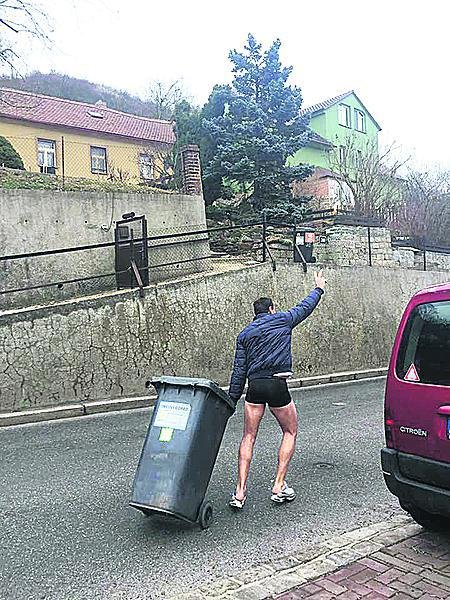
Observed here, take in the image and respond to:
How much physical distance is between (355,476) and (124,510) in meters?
2.22

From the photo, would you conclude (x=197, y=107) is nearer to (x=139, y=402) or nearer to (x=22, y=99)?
(x=22, y=99)

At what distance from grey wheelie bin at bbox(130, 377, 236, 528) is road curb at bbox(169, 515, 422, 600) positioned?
724 millimetres

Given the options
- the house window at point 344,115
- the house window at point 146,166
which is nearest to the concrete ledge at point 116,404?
the house window at point 146,166

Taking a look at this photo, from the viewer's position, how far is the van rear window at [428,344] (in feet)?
12.8

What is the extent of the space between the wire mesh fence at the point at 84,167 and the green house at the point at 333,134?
27.2ft

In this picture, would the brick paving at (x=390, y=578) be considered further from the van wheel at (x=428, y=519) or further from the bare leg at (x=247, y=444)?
the bare leg at (x=247, y=444)

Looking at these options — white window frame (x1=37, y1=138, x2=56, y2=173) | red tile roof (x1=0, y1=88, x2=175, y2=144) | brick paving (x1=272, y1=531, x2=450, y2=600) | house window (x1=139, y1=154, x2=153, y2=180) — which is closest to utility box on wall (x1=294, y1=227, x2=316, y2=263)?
house window (x1=139, y1=154, x2=153, y2=180)

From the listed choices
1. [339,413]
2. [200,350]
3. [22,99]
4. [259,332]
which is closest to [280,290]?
[200,350]

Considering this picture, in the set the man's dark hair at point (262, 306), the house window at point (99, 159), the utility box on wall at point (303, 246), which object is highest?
the house window at point (99, 159)

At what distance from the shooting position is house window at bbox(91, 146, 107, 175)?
21.1 metres

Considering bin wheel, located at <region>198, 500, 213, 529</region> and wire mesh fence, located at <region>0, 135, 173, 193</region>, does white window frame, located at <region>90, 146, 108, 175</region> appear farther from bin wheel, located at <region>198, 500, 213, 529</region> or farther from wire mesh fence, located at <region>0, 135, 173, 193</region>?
bin wheel, located at <region>198, 500, 213, 529</region>

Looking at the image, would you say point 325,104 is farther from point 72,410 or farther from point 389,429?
point 389,429

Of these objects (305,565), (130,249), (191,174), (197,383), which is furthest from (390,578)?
(191,174)

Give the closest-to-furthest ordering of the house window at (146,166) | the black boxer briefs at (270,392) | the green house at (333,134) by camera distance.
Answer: the black boxer briefs at (270,392) < the house window at (146,166) < the green house at (333,134)
